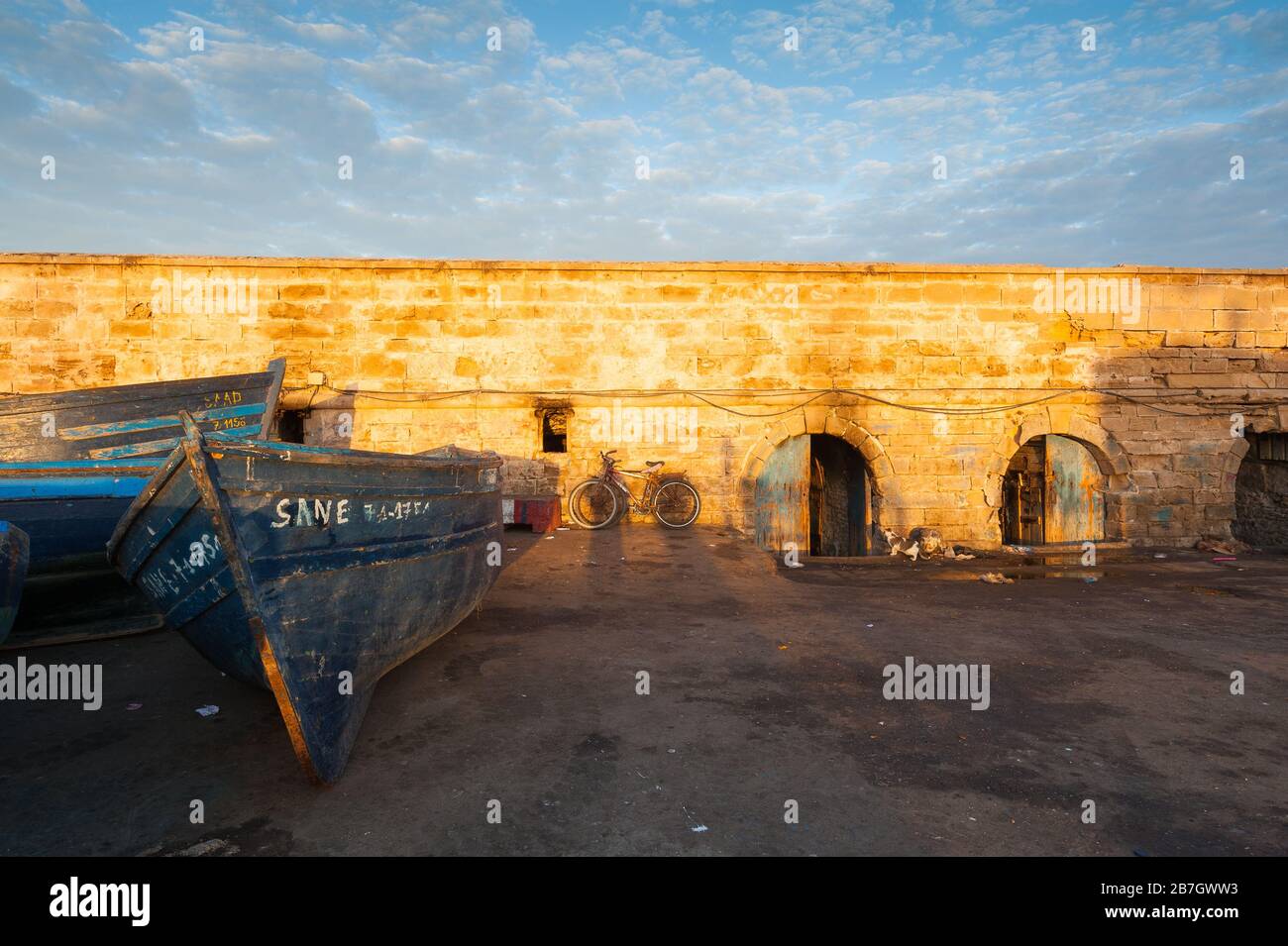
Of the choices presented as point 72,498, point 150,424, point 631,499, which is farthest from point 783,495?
point 72,498

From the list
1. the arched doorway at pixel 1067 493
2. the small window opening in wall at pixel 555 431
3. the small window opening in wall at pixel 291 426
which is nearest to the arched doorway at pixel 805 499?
the arched doorway at pixel 1067 493

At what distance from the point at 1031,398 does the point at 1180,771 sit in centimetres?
957

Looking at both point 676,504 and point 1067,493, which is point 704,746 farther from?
point 1067,493

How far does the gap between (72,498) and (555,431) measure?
7923 millimetres

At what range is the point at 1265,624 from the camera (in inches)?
257

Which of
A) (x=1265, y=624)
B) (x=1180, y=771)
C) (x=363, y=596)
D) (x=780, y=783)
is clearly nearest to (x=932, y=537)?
(x=1265, y=624)

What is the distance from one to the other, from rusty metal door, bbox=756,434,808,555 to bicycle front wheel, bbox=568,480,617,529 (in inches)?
102

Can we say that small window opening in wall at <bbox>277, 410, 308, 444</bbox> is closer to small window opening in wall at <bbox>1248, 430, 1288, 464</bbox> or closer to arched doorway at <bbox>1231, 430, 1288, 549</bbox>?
small window opening in wall at <bbox>1248, 430, 1288, 464</bbox>

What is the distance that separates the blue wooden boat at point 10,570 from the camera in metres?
4.69

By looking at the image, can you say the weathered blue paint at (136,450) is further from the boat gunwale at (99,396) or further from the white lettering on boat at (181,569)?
the white lettering on boat at (181,569)

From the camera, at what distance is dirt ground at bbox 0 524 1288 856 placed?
9.81 ft

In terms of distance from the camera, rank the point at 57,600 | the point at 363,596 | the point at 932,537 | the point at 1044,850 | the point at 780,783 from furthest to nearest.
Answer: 1. the point at 932,537
2. the point at 57,600
3. the point at 363,596
4. the point at 780,783
5. the point at 1044,850

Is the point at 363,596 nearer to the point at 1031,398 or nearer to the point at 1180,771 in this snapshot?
the point at 1180,771
